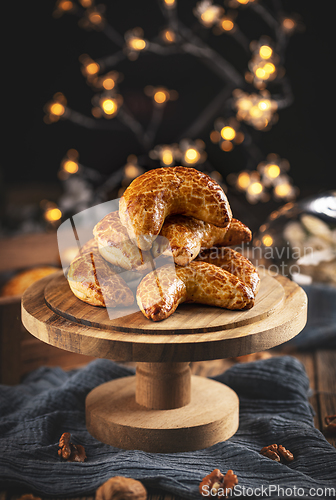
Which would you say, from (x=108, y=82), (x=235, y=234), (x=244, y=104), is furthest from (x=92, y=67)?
(x=235, y=234)

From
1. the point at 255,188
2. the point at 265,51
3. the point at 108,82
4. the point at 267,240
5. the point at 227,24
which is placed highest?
the point at 227,24

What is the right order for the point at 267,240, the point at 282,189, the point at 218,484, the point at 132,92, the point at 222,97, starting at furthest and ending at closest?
the point at 132,92 < the point at 222,97 < the point at 282,189 < the point at 267,240 < the point at 218,484

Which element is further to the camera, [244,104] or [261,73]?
[244,104]

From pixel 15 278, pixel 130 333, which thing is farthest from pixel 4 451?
pixel 15 278

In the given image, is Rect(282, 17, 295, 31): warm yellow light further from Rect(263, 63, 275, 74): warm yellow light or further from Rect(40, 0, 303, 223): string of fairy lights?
Rect(263, 63, 275, 74): warm yellow light

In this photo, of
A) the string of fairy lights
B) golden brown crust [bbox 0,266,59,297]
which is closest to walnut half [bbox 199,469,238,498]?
golden brown crust [bbox 0,266,59,297]

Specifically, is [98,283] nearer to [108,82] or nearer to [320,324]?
[320,324]
